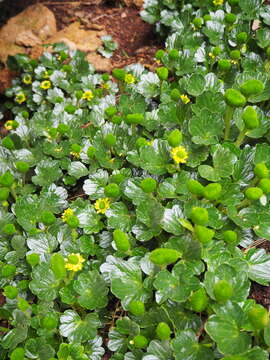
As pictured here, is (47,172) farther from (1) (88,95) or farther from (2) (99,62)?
(2) (99,62)

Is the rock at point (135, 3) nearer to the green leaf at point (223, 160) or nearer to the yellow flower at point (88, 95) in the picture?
the yellow flower at point (88, 95)

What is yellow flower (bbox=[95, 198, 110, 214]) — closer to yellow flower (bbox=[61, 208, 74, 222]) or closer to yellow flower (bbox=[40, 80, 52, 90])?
yellow flower (bbox=[61, 208, 74, 222])

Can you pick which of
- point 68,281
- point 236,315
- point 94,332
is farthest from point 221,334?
point 68,281

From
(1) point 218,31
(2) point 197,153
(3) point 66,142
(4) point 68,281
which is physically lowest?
(4) point 68,281

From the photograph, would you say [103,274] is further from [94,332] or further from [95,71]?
[95,71]

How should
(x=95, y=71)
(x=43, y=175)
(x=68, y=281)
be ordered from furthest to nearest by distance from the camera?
(x=95, y=71) → (x=43, y=175) → (x=68, y=281)
